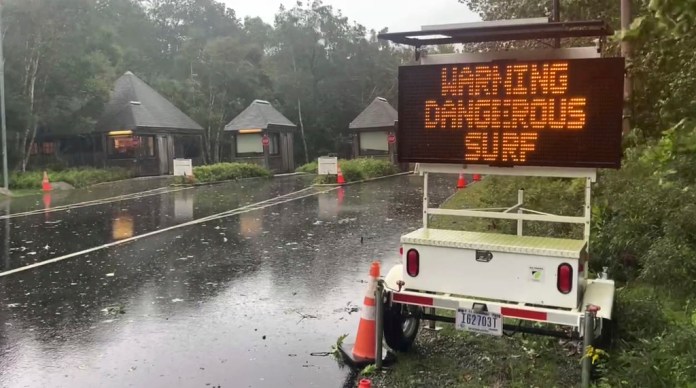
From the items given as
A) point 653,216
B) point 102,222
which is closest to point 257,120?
point 102,222

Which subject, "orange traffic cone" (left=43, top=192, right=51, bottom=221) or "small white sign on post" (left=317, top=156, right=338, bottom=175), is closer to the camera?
"orange traffic cone" (left=43, top=192, right=51, bottom=221)

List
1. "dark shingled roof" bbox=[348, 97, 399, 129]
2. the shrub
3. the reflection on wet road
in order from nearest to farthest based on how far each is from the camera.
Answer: the shrub < the reflection on wet road < "dark shingled roof" bbox=[348, 97, 399, 129]

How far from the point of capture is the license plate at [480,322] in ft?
14.8

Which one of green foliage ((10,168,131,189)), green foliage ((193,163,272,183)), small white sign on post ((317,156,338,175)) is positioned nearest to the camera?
small white sign on post ((317,156,338,175))

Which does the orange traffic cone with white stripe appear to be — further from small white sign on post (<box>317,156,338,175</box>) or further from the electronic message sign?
small white sign on post (<box>317,156,338,175</box>)

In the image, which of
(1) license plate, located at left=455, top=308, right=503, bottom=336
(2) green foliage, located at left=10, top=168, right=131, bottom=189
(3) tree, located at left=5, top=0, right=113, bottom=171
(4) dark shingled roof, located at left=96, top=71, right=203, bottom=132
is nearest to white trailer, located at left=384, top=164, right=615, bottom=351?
(1) license plate, located at left=455, top=308, right=503, bottom=336

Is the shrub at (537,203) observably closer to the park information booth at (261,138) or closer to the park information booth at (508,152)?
the park information booth at (508,152)

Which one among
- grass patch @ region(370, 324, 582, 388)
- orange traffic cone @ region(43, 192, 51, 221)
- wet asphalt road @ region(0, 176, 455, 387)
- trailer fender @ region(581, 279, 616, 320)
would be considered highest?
trailer fender @ region(581, 279, 616, 320)

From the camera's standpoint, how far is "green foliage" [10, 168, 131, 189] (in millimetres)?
26469

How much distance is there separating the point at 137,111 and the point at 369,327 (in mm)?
33940

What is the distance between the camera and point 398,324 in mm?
5367

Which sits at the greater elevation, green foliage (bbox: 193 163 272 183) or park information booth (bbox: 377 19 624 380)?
park information booth (bbox: 377 19 624 380)

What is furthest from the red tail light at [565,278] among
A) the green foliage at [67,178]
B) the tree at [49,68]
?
the tree at [49,68]

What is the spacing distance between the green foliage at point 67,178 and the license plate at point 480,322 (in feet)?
85.0
